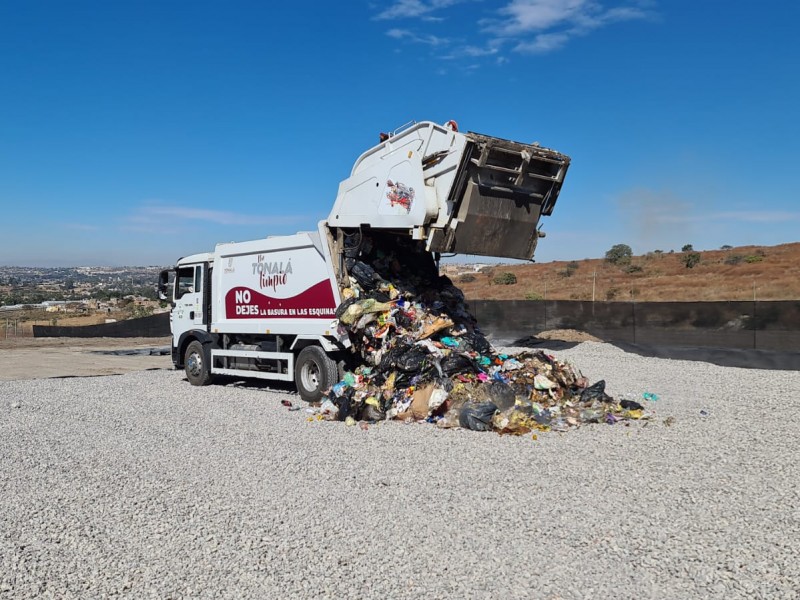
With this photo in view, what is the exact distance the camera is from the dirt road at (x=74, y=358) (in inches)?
679

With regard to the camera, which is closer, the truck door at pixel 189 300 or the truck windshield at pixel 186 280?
the truck door at pixel 189 300

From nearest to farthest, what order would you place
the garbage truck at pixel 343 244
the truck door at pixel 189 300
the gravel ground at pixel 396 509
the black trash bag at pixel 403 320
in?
the gravel ground at pixel 396 509 → the garbage truck at pixel 343 244 → the black trash bag at pixel 403 320 → the truck door at pixel 189 300

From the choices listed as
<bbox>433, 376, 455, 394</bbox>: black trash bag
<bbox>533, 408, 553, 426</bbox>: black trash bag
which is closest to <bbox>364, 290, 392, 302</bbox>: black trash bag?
<bbox>433, 376, 455, 394</bbox>: black trash bag

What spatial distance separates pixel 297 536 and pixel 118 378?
1129cm

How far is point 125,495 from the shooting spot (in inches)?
229

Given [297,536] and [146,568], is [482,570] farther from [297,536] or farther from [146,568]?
[146,568]

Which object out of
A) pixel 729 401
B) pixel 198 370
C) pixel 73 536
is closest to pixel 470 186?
pixel 729 401

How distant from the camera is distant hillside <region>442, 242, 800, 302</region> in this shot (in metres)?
34.4

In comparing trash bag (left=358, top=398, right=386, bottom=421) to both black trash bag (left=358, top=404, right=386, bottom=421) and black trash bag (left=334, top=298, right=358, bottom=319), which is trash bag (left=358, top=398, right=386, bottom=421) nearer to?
black trash bag (left=358, top=404, right=386, bottom=421)

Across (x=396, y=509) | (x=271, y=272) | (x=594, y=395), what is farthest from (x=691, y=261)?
(x=396, y=509)

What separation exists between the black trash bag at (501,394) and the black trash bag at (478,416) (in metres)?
0.14

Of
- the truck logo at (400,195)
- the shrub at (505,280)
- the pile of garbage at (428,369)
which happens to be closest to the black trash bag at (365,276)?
the pile of garbage at (428,369)

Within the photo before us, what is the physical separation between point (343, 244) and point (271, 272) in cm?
192

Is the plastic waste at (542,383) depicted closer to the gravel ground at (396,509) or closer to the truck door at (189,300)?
the gravel ground at (396,509)
